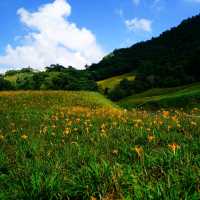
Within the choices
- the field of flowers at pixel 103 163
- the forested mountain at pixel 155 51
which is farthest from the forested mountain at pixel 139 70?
the field of flowers at pixel 103 163

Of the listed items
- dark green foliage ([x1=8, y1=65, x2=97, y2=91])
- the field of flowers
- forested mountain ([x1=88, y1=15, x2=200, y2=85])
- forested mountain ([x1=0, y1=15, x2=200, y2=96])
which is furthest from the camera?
forested mountain ([x1=88, y1=15, x2=200, y2=85])

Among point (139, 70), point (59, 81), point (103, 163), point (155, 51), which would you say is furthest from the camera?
point (155, 51)

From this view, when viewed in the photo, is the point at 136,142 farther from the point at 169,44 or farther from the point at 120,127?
the point at 169,44

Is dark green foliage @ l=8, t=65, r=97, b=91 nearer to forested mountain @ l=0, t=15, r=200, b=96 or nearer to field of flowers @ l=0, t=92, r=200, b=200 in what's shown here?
forested mountain @ l=0, t=15, r=200, b=96

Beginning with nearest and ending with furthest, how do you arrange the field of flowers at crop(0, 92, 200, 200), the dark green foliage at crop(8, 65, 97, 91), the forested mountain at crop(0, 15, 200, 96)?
the field of flowers at crop(0, 92, 200, 200), the dark green foliage at crop(8, 65, 97, 91), the forested mountain at crop(0, 15, 200, 96)

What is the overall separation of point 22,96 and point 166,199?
88.9 feet

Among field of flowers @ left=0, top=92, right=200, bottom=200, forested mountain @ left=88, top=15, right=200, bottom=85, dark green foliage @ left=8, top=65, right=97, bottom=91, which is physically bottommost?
field of flowers @ left=0, top=92, right=200, bottom=200

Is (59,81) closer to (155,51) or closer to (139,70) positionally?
(139,70)

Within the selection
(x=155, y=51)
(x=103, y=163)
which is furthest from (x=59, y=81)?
(x=155, y=51)

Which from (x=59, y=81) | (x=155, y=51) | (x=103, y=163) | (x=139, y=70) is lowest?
(x=103, y=163)

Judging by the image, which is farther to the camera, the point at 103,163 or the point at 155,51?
the point at 155,51

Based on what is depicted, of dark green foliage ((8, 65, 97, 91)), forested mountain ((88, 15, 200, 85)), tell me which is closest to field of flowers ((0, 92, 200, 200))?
dark green foliage ((8, 65, 97, 91))

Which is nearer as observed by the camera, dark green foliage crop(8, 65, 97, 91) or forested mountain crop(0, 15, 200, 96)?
dark green foliage crop(8, 65, 97, 91)

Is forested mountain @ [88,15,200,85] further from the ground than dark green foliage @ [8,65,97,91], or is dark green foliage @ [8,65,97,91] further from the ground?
forested mountain @ [88,15,200,85]
